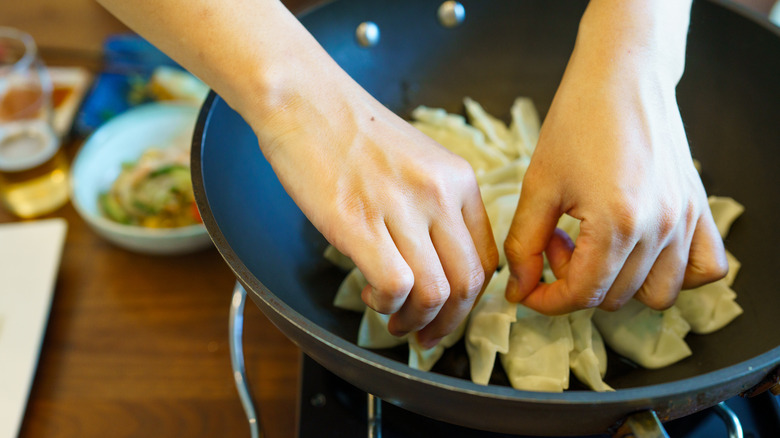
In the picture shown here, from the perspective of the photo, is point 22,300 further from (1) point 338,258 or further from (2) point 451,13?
(2) point 451,13

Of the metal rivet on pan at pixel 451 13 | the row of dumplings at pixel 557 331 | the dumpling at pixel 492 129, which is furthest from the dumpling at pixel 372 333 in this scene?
the metal rivet on pan at pixel 451 13

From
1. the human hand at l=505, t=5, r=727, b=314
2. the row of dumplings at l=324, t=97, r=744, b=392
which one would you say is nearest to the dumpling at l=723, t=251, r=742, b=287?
the row of dumplings at l=324, t=97, r=744, b=392

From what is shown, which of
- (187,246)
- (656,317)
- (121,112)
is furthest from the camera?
(121,112)

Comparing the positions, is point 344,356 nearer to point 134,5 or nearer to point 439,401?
point 439,401

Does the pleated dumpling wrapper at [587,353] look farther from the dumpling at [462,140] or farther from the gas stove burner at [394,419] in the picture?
the dumpling at [462,140]

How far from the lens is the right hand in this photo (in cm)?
48

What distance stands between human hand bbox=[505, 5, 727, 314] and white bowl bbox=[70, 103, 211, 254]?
558mm

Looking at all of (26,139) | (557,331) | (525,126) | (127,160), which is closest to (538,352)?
(557,331)

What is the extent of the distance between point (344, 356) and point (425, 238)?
119 millimetres

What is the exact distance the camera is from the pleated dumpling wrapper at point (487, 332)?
0.61 metres

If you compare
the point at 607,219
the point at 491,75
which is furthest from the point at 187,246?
the point at 607,219

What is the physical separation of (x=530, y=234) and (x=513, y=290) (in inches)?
3.0

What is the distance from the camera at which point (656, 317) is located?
2.11ft

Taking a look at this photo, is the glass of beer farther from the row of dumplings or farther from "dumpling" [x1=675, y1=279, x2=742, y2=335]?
"dumpling" [x1=675, y1=279, x2=742, y2=335]
